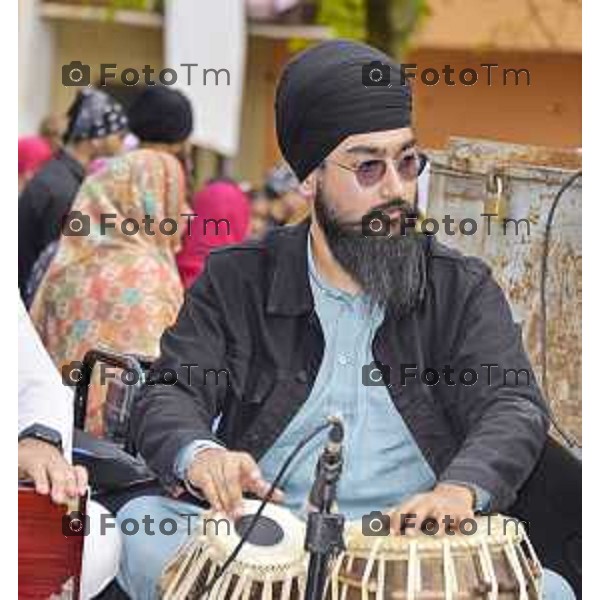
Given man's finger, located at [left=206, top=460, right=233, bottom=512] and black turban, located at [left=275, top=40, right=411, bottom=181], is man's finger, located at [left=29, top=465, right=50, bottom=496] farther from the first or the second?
black turban, located at [left=275, top=40, right=411, bottom=181]

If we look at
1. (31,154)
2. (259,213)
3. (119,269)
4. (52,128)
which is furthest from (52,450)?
(259,213)

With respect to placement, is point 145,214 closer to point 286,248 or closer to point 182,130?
point 182,130

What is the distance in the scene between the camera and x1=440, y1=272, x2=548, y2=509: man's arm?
3260 mm

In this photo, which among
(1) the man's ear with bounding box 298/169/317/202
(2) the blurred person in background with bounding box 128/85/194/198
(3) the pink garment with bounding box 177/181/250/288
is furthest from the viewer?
(2) the blurred person in background with bounding box 128/85/194/198

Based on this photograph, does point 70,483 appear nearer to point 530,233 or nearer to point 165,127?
point 530,233

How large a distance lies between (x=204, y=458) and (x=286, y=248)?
57cm

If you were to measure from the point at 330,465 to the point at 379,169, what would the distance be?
0.69 m

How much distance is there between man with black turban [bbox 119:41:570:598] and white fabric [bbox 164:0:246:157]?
10.5 metres

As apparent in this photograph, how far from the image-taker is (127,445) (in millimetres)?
3996

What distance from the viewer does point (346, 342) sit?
3.50 meters

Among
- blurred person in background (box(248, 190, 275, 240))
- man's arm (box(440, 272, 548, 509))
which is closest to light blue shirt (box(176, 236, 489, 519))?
man's arm (box(440, 272, 548, 509))

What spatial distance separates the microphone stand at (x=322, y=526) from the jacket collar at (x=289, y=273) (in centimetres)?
57

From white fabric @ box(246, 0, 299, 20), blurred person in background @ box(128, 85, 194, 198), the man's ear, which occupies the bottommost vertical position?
the man's ear

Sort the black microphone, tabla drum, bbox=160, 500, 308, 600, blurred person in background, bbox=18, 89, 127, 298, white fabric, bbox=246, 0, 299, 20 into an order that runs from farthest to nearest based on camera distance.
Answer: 1. white fabric, bbox=246, 0, 299, 20
2. blurred person in background, bbox=18, 89, 127, 298
3. tabla drum, bbox=160, 500, 308, 600
4. the black microphone
